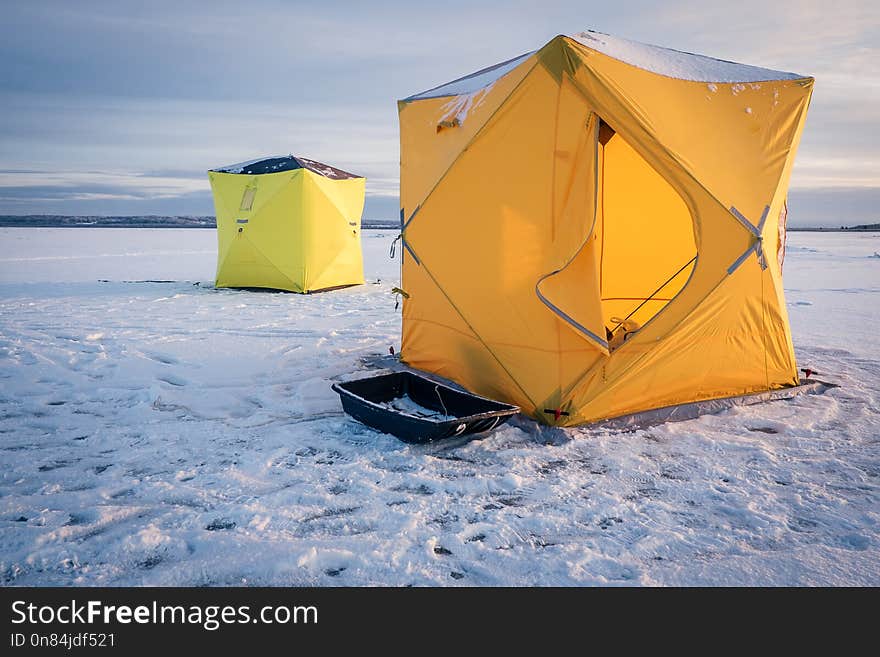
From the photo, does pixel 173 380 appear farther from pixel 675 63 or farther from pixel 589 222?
pixel 675 63

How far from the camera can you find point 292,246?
11.4 meters

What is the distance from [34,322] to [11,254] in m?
16.0

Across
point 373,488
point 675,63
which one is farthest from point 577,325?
point 675,63

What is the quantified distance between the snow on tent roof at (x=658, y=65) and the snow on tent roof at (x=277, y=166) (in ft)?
22.1

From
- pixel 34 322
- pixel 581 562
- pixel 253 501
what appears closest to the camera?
pixel 581 562

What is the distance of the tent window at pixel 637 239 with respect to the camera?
6449 millimetres

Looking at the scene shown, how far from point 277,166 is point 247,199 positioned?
2.77ft

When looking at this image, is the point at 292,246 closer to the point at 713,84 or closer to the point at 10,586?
the point at 713,84

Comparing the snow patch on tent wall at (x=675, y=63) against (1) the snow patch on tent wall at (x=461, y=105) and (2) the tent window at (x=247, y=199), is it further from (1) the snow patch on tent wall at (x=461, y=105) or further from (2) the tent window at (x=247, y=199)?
(2) the tent window at (x=247, y=199)

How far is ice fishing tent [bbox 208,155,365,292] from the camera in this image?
11227 millimetres

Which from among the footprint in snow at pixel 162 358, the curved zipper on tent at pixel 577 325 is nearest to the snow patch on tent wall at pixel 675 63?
the curved zipper on tent at pixel 577 325

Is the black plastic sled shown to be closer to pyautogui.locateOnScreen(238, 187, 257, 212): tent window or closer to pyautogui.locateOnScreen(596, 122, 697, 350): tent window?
pyautogui.locateOnScreen(596, 122, 697, 350): tent window

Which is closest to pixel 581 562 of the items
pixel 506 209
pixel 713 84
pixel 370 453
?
pixel 370 453
